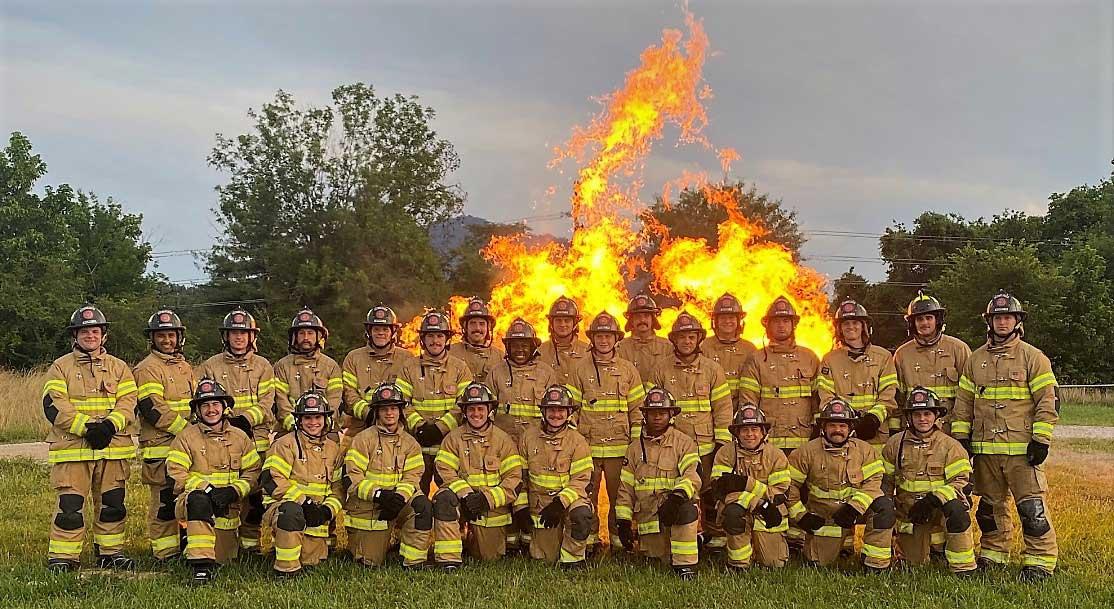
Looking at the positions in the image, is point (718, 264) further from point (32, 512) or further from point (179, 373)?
point (32, 512)

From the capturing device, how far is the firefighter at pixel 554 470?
8852 millimetres

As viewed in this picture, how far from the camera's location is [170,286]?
153 feet

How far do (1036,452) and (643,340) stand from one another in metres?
4.43

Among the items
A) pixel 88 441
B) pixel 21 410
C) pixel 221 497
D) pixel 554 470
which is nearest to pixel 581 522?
pixel 554 470

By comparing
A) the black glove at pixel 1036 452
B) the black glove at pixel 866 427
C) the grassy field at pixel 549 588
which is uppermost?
the black glove at pixel 866 427

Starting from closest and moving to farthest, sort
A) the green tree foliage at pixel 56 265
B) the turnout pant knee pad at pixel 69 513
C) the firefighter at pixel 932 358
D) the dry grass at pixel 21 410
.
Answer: the turnout pant knee pad at pixel 69 513
the firefighter at pixel 932 358
the dry grass at pixel 21 410
the green tree foliage at pixel 56 265

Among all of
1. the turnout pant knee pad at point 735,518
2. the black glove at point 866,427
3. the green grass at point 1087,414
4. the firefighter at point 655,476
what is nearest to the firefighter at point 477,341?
the firefighter at point 655,476

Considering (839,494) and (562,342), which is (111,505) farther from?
(839,494)

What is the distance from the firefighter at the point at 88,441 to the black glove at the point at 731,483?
6.17m

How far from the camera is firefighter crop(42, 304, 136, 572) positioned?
8.51 metres

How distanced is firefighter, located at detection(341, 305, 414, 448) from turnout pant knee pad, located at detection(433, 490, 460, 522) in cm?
167

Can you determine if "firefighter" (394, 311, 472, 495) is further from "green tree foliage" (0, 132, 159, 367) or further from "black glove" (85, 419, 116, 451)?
"green tree foliage" (0, 132, 159, 367)

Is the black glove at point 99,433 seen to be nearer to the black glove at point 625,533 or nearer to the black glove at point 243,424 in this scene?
the black glove at point 243,424

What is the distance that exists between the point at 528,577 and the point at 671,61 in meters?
9.97
